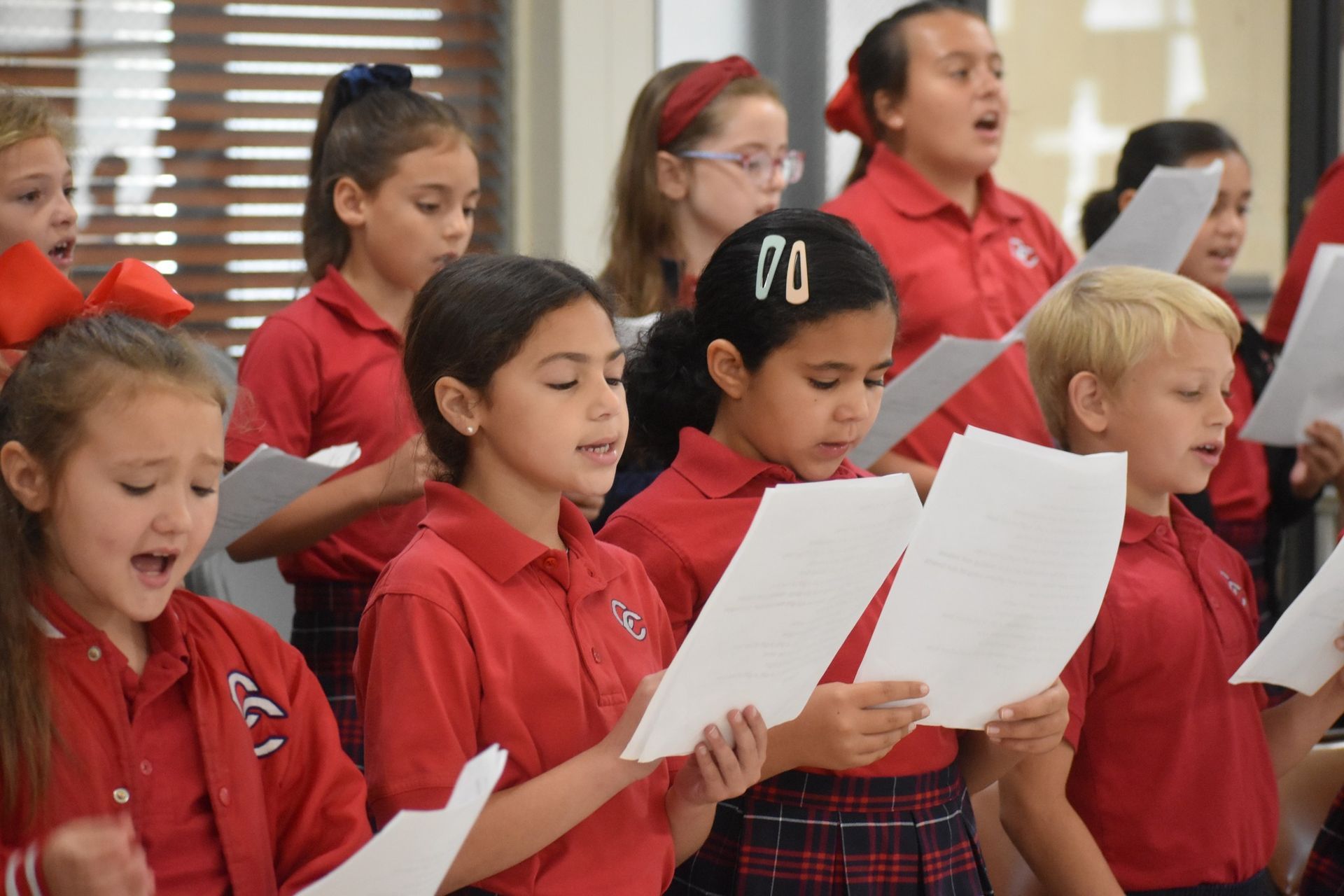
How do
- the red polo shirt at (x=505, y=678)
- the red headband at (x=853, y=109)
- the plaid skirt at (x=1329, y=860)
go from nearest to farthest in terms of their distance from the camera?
1. the red polo shirt at (x=505, y=678)
2. the plaid skirt at (x=1329, y=860)
3. the red headband at (x=853, y=109)

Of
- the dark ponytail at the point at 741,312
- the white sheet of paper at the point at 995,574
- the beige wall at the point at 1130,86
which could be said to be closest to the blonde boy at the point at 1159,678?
the white sheet of paper at the point at 995,574

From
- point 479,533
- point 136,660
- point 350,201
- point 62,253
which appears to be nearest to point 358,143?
point 350,201

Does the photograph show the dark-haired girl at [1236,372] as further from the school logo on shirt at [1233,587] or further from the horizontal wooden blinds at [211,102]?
the horizontal wooden blinds at [211,102]

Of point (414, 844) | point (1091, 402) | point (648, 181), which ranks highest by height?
point (648, 181)

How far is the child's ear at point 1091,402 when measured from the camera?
1957mm

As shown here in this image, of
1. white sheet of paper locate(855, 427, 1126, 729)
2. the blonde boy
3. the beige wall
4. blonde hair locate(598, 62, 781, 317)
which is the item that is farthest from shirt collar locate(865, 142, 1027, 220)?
the beige wall

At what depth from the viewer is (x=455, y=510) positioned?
1494 millimetres

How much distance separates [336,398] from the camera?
7.41 ft

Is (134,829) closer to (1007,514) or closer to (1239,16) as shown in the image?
(1007,514)

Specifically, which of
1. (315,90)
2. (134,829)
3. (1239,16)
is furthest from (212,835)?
(1239,16)

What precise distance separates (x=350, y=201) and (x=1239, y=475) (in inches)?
65.6

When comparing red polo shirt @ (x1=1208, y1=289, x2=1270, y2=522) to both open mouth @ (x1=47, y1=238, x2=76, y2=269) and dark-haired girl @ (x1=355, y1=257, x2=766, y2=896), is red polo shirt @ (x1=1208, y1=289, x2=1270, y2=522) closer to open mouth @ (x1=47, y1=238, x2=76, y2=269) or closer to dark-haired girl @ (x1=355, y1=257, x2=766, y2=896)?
dark-haired girl @ (x1=355, y1=257, x2=766, y2=896)

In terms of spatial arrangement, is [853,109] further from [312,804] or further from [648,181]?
[312,804]

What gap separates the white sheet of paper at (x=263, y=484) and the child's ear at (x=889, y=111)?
4.39 ft
